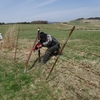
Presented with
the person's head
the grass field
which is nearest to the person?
the person's head

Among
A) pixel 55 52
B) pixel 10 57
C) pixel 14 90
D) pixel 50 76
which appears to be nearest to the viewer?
pixel 14 90

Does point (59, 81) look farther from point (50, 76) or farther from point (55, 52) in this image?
point (55, 52)

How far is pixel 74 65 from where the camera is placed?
7426mm

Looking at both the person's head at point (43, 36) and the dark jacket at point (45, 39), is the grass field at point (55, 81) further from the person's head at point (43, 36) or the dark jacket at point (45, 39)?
the person's head at point (43, 36)

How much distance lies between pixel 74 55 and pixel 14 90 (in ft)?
14.3

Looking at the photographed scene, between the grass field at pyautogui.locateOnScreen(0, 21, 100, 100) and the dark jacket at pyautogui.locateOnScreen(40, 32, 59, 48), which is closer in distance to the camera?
the grass field at pyautogui.locateOnScreen(0, 21, 100, 100)

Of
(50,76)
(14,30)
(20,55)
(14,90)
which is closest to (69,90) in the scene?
(50,76)

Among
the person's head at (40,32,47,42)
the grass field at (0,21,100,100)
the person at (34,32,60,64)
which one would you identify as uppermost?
the person's head at (40,32,47,42)

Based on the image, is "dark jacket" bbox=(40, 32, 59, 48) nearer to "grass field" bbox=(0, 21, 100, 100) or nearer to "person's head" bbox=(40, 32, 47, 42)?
"person's head" bbox=(40, 32, 47, 42)

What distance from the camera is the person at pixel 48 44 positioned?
7.34 m

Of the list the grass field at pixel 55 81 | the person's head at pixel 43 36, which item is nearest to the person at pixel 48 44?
the person's head at pixel 43 36

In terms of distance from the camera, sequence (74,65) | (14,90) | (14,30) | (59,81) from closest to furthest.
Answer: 1. (14,90)
2. (59,81)
3. (74,65)
4. (14,30)

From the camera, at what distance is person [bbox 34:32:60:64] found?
7338 millimetres

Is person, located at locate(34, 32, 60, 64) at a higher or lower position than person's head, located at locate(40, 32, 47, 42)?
lower
